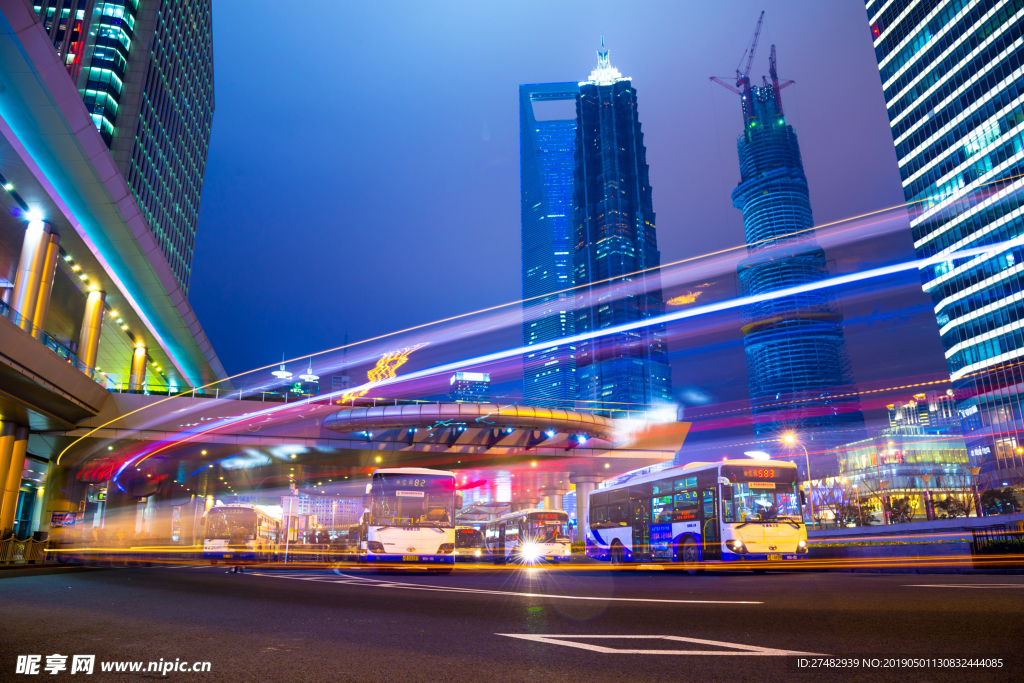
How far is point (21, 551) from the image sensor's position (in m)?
24.2

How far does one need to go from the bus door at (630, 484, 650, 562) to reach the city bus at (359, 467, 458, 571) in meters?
5.87

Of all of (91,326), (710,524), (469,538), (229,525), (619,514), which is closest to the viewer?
(710,524)

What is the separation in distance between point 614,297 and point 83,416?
175 metres

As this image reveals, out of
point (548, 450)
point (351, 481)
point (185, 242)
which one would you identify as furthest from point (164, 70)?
point (548, 450)

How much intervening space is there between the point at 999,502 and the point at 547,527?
32.4 meters

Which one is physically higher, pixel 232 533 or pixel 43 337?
pixel 43 337

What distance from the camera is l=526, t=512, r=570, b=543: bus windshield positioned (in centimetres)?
3056

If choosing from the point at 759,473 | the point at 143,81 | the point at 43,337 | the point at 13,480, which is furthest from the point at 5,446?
the point at 143,81

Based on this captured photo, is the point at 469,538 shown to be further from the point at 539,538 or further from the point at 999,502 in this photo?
the point at 999,502

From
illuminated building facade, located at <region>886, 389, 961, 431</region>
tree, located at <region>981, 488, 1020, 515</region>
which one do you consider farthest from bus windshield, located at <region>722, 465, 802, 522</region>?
illuminated building facade, located at <region>886, 389, 961, 431</region>

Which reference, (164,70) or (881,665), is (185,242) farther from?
(881,665)

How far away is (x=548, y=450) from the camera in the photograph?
39.5 metres

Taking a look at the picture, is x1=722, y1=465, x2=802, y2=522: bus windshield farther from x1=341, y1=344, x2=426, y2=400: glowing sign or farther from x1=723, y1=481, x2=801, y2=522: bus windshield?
x1=341, y1=344, x2=426, y2=400: glowing sign

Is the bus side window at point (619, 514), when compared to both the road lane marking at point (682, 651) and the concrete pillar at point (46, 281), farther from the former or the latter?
the concrete pillar at point (46, 281)
